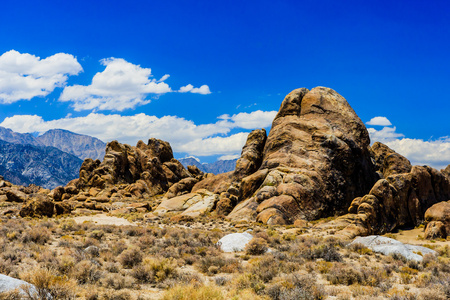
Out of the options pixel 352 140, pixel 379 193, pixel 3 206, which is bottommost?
pixel 3 206

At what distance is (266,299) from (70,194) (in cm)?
5704

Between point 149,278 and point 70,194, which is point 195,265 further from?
point 70,194

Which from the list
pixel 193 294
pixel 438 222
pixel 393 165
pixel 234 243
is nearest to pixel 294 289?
pixel 193 294

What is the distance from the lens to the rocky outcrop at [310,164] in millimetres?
31219

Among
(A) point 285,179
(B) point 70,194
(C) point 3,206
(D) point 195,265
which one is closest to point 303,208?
(A) point 285,179

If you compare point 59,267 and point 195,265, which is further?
point 195,265

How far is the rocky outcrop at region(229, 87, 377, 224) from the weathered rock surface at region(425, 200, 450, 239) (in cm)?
902

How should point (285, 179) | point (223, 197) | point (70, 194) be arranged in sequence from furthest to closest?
1. point (70, 194)
2. point (223, 197)
3. point (285, 179)

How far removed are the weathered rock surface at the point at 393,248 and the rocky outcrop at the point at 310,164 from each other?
33.0ft

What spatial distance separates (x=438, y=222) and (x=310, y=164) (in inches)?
534

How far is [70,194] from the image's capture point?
57250mm

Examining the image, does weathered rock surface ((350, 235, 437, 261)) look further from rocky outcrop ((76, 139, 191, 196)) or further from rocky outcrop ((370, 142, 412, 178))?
rocky outcrop ((76, 139, 191, 196))

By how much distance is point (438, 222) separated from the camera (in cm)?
2539

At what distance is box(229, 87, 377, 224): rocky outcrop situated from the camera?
102 ft
